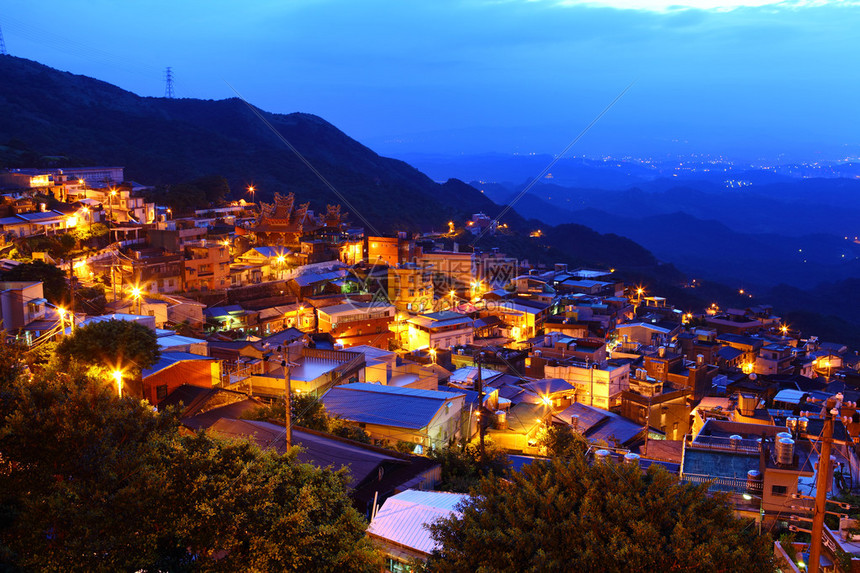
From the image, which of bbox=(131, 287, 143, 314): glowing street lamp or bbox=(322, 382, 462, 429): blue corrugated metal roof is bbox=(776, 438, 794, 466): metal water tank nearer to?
bbox=(322, 382, 462, 429): blue corrugated metal roof

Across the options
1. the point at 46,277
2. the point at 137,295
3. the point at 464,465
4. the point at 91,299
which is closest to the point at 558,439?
the point at 464,465

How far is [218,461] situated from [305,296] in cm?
1727

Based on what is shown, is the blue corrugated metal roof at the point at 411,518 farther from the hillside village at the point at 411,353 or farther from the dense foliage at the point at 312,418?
the dense foliage at the point at 312,418

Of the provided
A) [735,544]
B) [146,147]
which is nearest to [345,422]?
[735,544]

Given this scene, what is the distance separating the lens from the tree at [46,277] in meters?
15.3

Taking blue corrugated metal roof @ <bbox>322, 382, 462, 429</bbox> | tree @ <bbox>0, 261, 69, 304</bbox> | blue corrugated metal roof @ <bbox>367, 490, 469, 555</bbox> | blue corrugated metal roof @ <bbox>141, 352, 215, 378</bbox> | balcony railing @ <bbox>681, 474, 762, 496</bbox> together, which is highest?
tree @ <bbox>0, 261, 69, 304</bbox>

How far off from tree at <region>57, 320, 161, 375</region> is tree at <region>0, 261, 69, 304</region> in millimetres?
6228

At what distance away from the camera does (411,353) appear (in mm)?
18500

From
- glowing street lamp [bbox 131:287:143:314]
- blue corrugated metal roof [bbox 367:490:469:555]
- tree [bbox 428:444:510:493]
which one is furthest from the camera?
glowing street lamp [bbox 131:287:143:314]

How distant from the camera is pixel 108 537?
4.84 m

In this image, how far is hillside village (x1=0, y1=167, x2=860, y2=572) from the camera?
7801mm

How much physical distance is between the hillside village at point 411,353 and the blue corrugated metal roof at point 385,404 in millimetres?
46

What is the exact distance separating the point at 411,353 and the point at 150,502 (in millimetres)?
13547

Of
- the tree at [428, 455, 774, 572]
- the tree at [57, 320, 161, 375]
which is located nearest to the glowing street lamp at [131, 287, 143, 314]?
the tree at [57, 320, 161, 375]
